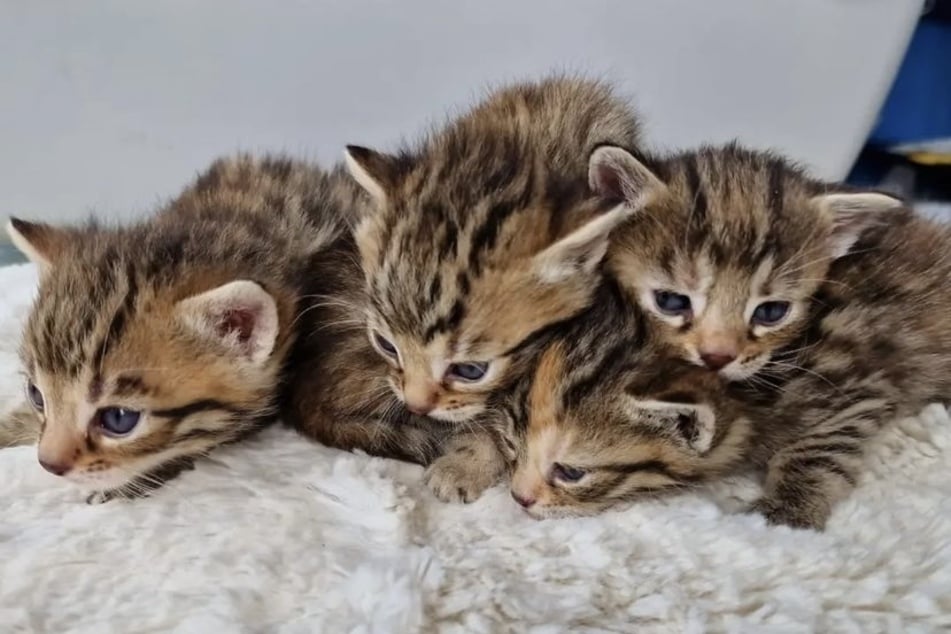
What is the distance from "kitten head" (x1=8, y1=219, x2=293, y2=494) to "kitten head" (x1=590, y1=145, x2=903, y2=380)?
0.54 metres

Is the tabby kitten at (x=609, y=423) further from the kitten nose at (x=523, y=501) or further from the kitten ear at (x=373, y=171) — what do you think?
the kitten ear at (x=373, y=171)

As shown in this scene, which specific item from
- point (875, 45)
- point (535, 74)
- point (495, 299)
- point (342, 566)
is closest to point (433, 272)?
point (495, 299)

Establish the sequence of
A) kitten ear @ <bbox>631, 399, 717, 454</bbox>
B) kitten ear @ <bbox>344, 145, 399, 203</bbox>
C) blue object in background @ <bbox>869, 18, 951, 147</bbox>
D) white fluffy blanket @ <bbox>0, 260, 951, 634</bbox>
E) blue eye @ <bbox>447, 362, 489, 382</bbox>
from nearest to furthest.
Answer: white fluffy blanket @ <bbox>0, 260, 951, 634</bbox> → kitten ear @ <bbox>631, 399, 717, 454</bbox> → blue eye @ <bbox>447, 362, 489, 382</bbox> → kitten ear @ <bbox>344, 145, 399, 203</bbox> → blue object in background @ <bbox>869, 18, 951, 147</bbox>

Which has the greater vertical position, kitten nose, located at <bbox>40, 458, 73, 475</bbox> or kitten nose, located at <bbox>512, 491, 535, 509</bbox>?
kitten nose, located at <bbox>512, 491, 535, 509</bbox>

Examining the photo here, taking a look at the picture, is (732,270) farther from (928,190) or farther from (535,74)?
(928,190)

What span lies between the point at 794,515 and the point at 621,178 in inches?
21.2

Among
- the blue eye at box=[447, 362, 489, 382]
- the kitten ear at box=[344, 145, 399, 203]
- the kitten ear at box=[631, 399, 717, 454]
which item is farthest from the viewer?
the kitten ear at box=[344, 145, 399, 203]

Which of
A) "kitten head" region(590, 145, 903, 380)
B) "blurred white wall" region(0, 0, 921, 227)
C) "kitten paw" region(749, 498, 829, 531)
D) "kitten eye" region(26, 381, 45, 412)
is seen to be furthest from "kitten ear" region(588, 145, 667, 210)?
"blurred white wall" region(0, 0, 921, 227)

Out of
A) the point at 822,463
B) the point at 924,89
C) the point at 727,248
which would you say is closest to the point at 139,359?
the point at 727,248

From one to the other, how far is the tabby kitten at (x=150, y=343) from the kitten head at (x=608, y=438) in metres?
0.39

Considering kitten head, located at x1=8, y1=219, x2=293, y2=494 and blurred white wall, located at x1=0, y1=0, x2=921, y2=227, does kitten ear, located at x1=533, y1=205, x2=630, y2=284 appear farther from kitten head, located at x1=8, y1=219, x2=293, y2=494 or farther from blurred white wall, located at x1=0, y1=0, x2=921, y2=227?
blurred white wall, located at x1=0, y1=0, x2=921, y2=227

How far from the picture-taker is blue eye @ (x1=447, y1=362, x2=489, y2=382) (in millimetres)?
1457

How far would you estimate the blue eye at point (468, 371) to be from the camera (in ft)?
4.78

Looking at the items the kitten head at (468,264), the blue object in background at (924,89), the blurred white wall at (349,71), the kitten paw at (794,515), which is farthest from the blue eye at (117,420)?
the blue object in background at (924,89)
